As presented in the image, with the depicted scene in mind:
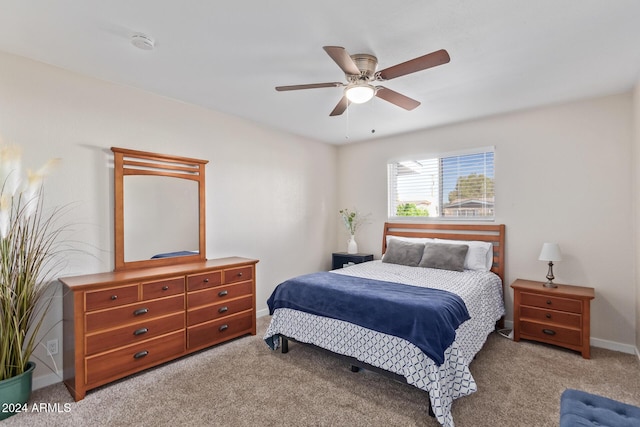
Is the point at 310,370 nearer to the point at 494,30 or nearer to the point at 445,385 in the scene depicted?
the point at 445,385

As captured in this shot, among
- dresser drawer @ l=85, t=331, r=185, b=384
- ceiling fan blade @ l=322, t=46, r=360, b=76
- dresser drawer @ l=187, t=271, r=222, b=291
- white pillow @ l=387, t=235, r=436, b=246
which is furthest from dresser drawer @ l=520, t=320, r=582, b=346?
dresser drawer @ l=85, t=331, r=185, b=384

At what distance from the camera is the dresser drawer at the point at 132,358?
2.46 meters

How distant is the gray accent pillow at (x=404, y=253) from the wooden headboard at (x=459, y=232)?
43cm

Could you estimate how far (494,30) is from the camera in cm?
214

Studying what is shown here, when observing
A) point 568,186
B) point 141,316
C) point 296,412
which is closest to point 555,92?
point 568,186

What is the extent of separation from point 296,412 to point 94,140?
2.88 metres

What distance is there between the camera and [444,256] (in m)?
3.87

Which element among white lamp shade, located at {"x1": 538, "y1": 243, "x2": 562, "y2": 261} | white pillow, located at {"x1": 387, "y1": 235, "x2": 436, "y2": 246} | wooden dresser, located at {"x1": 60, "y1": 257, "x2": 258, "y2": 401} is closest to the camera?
wooden dresser, located at {"x1": 60, "y1": 257, "x2": 258, "y2": 401}

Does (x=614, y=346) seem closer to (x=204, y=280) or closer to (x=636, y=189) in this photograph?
(x=636, y=189)

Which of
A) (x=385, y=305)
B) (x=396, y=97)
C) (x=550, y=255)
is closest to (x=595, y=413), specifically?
(x=385, y=305)

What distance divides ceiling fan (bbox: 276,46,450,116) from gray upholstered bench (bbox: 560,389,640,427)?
2009 millimetres

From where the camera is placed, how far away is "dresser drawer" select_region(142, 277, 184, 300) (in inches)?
109

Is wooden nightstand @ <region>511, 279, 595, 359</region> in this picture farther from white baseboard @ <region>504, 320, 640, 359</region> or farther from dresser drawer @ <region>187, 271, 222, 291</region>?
dresser drawer @ <region>187, 271, 222, 291</region>

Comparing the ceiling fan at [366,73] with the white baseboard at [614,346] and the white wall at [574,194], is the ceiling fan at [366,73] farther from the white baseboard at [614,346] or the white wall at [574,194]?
the white baseboard at [614,346]
